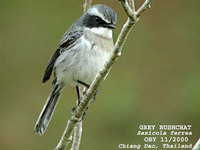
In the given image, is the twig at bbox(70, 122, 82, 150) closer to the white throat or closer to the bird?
the bird

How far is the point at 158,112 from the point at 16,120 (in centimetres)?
200

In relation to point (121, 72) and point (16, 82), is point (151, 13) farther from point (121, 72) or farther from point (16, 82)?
point (16, 82)

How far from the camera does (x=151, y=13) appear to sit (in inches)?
283

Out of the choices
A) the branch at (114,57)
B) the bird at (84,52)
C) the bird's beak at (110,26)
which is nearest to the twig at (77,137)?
the branch at (114,57)

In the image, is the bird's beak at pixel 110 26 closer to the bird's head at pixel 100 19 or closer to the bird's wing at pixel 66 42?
the bird's head at pixel 100 19

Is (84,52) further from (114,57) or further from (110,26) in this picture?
(114,57)

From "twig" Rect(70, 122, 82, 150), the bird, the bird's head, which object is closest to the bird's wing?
the bird

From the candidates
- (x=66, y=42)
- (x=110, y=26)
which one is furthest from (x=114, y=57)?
(x=66, y=42)

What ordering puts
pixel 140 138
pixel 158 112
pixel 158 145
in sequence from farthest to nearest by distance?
pixel 158 112 → pixel 140 138 → pixel 158 145

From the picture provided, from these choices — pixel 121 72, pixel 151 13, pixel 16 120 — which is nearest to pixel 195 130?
pixel 121 72

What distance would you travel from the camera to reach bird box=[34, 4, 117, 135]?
4.59 m

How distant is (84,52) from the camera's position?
463 cm

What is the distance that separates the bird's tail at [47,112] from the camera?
4.75m

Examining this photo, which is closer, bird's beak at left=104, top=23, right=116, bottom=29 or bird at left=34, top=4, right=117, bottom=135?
bird's beak at left=104, top=23, right=116, bottom=29
